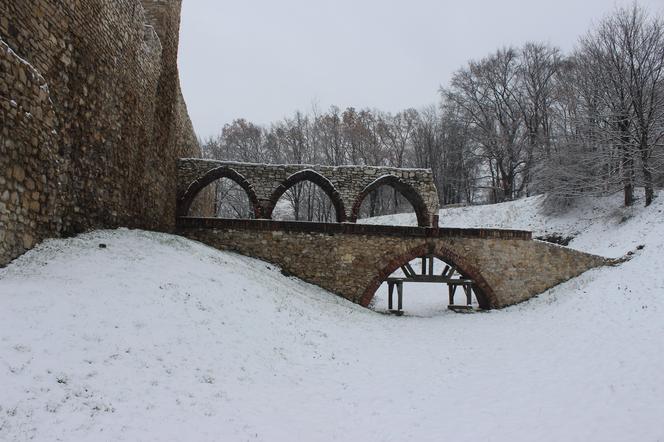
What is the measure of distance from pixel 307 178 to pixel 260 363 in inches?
385

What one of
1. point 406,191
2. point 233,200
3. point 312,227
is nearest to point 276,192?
point 312,227

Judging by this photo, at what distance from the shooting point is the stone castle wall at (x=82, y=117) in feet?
18.5

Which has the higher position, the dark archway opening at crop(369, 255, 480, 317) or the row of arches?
the row of arches

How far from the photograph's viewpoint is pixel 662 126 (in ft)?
58.1

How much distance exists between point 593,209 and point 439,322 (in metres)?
12.2

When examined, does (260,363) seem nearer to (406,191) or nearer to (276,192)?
(276,192)

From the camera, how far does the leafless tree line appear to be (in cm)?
1775

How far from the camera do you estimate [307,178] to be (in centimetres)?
1506

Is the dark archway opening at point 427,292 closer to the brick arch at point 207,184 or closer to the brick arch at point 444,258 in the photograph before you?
the brick arch at point 444,258

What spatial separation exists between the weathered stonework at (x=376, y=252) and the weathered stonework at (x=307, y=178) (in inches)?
51.7

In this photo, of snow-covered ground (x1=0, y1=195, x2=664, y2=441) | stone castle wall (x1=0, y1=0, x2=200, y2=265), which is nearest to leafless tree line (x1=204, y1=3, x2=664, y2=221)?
snow-covered ground (x1=0, y1=195, x2=664, y2=441)

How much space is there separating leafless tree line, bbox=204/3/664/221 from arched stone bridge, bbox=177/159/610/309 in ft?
22.0

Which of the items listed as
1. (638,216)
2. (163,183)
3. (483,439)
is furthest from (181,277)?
(638,216)

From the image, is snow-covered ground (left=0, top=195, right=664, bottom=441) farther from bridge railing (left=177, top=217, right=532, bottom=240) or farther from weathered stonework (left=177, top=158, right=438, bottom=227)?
weathered stonework (left=177, top=158, right=438, bottom=227)
